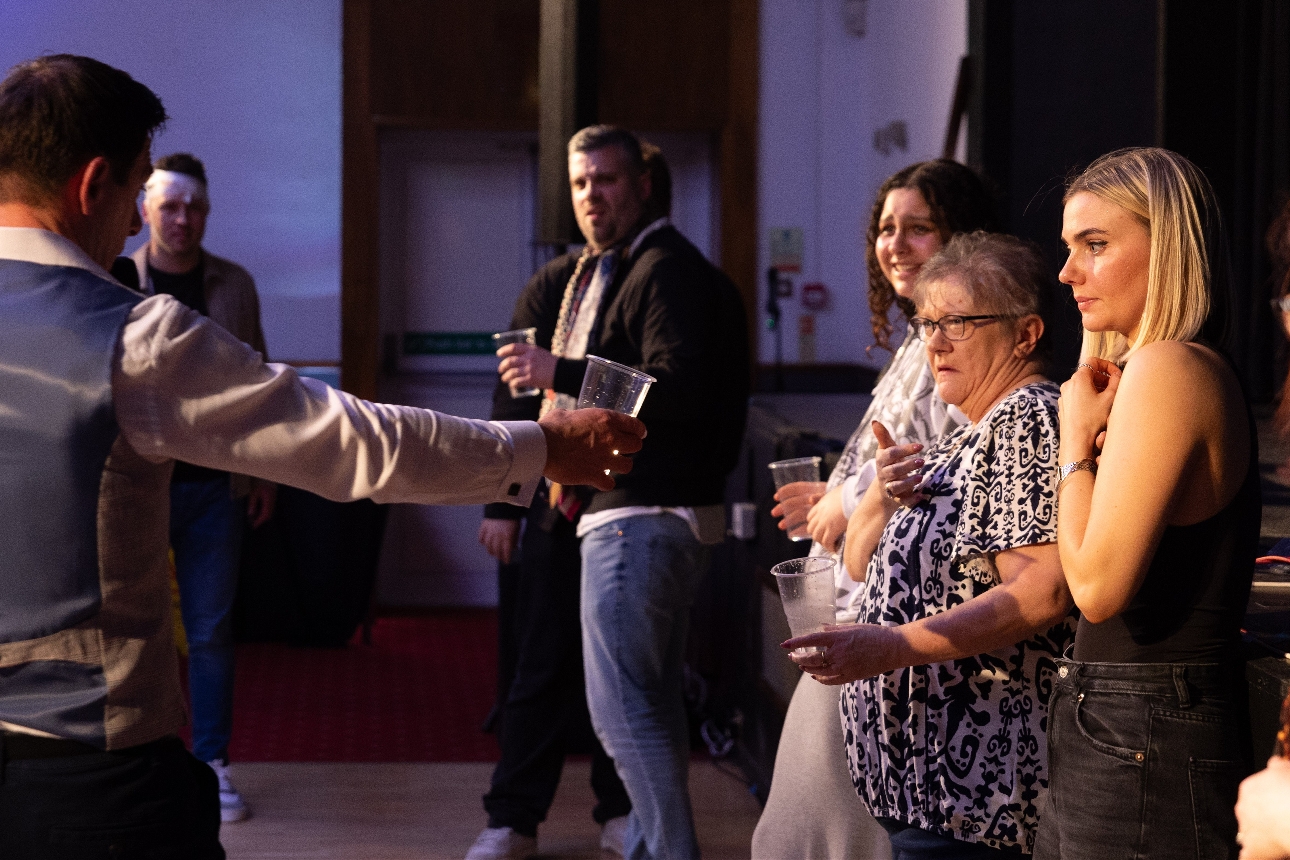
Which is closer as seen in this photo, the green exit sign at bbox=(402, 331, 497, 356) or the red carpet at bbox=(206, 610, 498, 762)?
the red carpet at bbox=(206, 610, 498, 762)

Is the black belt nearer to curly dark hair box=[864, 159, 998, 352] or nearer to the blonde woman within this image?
the blonde woman

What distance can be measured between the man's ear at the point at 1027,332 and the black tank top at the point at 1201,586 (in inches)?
17.7

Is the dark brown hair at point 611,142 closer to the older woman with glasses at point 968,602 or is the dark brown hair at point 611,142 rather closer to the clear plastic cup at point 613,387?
the clear plastic cup at point 613,387

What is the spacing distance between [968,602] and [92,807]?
1.03 metres

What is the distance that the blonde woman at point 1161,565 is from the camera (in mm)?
1400

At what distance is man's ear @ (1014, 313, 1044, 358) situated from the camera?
187 centimetres

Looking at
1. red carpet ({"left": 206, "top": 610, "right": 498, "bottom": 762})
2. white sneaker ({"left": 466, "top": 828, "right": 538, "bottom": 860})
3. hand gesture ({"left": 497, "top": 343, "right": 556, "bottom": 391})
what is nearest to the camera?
hand gesture ({"left": 497, "top": 343, "right": 556, "bottom": 391})

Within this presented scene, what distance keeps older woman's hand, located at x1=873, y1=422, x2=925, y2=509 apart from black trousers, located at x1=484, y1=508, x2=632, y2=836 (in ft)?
5.11

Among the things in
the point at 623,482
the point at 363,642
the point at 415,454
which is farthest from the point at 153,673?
the point at 363,642

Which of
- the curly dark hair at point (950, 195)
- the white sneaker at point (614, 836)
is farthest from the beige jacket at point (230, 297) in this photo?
the curly dark hair at point (950, 195)

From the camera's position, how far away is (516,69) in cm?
657

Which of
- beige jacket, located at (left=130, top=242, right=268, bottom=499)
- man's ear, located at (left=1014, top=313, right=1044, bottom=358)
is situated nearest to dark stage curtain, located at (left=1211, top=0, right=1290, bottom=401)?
man's ear, located at (left=1014, top=313, right=1044, bottom=358)

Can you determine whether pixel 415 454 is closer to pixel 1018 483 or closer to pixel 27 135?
pixel 27 135

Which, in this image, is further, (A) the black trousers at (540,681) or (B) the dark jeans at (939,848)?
(A) the black trousers at (540,681)
